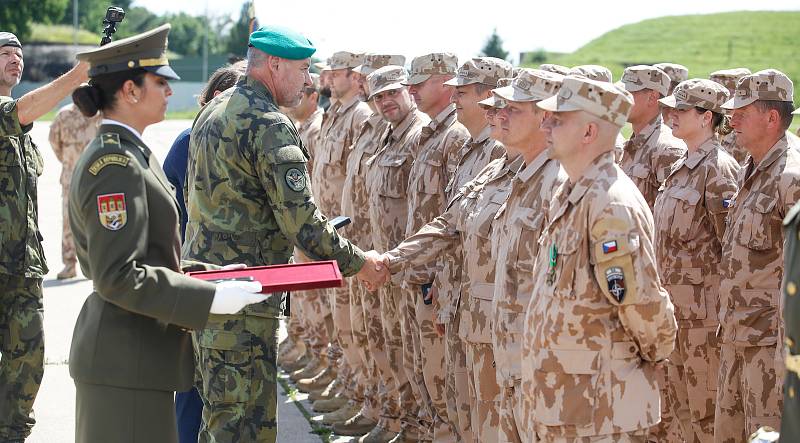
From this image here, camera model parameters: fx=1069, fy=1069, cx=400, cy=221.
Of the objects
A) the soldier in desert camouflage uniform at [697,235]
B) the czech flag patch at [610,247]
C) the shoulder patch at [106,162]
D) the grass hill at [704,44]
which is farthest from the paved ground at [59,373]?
the grass hill at [704,44]

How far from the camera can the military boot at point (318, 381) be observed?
9.40 m

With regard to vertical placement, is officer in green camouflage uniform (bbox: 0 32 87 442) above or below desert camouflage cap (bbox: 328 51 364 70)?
below

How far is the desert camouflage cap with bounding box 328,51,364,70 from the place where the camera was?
9.29 meters

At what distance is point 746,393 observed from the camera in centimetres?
600

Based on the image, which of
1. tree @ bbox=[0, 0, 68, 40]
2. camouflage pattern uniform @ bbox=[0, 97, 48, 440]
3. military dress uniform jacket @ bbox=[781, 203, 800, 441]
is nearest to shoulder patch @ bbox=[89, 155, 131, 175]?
military dress uniform jacket @ bbox=[781, 203, 800, 441]

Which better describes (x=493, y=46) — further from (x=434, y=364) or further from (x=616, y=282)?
(x=616, y=282)

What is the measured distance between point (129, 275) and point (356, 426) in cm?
446

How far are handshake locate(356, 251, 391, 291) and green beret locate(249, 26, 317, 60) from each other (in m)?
1.20

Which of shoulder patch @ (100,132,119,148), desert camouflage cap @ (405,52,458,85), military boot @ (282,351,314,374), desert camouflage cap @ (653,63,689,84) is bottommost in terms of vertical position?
military boot @ (282,351,314,374)

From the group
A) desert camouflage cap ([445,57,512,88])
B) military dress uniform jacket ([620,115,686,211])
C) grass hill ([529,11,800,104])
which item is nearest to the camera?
desert camouflage cap ([445,57,512,88])

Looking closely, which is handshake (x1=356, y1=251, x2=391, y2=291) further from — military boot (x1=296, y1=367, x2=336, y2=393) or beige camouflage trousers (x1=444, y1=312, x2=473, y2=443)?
military boot (x1=296, y1=367, x2=336, y2=393)

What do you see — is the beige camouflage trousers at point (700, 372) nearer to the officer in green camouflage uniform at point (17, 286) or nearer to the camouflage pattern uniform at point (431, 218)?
the camouflage pattern uniform at point (431, 218)

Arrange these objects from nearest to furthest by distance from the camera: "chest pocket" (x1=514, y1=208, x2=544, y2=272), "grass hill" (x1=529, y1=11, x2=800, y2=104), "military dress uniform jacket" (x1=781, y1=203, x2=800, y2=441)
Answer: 1. "military dress uniform jacket" (x1=781, y1=203, x2=800, y2=441)
2. "chest pocket" (x1=514, y1=208, x2=544, y2=272)
3. "grass hill" (x1=529, y1=11, x2=800, y2=104)

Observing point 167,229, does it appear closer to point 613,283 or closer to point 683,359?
point 613,283
